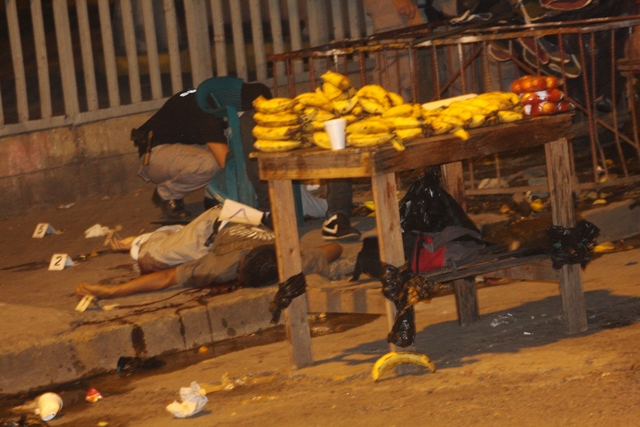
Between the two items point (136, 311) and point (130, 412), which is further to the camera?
point (136, 311)

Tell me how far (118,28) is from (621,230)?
33.3ft

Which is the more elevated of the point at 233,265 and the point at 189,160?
the point at 189,160

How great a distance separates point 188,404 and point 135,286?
209cm

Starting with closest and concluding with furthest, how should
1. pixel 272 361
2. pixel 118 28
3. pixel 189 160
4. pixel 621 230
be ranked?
1. pixel 272 361
2. pixel 621 230
3. pixel 189 160
4. pixel 118 28

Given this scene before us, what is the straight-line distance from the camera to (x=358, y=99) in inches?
194

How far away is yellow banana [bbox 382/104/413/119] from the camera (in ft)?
15.5

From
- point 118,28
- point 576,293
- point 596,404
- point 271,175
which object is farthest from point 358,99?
point 118,28

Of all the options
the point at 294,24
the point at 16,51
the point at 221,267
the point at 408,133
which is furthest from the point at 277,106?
the point at 294,24

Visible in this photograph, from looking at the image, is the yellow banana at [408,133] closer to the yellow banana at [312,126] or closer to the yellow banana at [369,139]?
the yellow banana at [369,139]

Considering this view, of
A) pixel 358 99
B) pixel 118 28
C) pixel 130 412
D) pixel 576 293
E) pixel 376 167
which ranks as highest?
pixel 118 28

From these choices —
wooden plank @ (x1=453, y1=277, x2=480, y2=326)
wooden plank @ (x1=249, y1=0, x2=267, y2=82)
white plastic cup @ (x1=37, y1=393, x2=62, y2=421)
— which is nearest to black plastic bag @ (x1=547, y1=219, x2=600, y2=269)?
wooden plank @ (x1=453, y1=277, x2=480, y2=326)

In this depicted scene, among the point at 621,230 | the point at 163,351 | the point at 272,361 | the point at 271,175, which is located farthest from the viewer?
the point at 621,230

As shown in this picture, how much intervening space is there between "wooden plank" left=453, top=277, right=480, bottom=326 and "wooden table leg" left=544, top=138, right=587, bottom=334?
60 centimetres

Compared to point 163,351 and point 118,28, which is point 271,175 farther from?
point 118,28
